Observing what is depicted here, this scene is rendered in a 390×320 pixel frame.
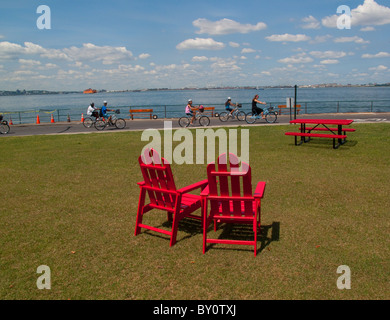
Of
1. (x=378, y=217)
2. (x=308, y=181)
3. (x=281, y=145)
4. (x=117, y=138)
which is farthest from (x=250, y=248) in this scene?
(x=117, y=138)

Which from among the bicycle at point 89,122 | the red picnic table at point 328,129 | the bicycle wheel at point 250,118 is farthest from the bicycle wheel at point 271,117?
the bicycle at point 89,122

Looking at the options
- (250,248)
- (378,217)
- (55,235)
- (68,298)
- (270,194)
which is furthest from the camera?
(270,194)

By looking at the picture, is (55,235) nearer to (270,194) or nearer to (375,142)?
(270,194)

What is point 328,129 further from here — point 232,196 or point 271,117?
point 271,117

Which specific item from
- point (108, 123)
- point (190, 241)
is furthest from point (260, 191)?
point (108, 123)

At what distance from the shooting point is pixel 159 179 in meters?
5.23

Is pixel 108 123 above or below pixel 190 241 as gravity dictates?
above

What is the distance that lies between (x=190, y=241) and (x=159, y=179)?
100cm

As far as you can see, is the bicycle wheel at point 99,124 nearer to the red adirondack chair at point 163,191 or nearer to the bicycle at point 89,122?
the bicycle at point 89,122

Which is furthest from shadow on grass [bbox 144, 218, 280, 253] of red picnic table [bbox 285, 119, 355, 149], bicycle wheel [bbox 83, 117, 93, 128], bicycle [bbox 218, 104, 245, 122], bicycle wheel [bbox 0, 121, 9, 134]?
bicycle [bbox 218, 104, 245, 122]

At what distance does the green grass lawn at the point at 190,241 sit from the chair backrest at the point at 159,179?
568 mm

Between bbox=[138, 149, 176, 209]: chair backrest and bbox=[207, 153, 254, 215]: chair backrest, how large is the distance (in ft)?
1.93

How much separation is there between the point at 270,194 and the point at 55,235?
4.11m

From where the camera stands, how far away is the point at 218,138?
16422mm
